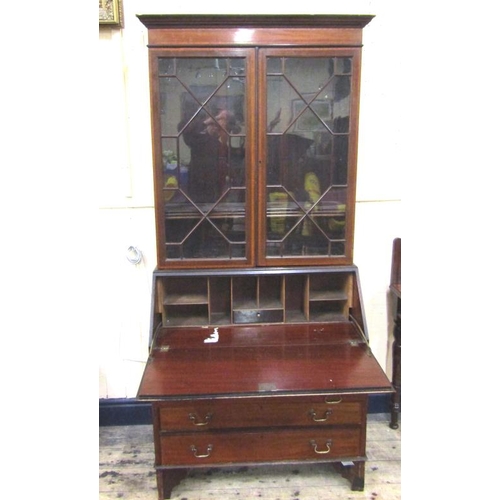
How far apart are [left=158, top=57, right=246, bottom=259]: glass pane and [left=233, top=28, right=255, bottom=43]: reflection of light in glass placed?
7 cm

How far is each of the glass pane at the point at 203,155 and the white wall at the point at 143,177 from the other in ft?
0.79

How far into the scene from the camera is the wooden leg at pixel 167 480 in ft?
4.94

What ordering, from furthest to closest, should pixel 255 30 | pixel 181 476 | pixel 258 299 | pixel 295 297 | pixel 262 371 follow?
pixel 295 297 → pixel 258 299 → pixel 181 476 → pixel 255 30 → pixel 262 371

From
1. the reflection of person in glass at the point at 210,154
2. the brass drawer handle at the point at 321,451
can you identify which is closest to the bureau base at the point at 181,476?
the brass drawer handle at the point at 321,451

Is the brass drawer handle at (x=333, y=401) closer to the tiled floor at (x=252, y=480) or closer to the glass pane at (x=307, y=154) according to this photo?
the tiled floor at (x=252, y=480)

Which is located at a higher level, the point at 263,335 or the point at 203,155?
the point at 203,155

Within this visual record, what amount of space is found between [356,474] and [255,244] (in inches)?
38.8

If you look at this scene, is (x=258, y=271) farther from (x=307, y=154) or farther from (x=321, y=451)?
(x=321, y=451)

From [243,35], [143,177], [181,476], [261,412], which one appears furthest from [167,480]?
→ [243,35]

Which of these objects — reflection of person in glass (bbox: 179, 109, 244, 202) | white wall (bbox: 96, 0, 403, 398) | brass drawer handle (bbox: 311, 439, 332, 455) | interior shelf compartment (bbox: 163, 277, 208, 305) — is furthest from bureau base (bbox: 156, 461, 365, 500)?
reflection of person in glass (bbox: 179, 109, 244, 202)

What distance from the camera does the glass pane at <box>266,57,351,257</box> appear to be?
1572 millimetres

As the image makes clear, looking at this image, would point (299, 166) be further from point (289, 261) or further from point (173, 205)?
point (173, 205)

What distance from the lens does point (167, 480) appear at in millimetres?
1538

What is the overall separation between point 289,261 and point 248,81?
73cm
